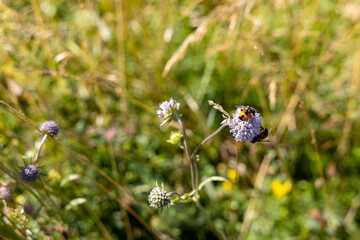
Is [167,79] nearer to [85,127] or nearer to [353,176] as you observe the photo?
[85,127]

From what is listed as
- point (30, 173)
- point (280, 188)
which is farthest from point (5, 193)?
point (280, 188)

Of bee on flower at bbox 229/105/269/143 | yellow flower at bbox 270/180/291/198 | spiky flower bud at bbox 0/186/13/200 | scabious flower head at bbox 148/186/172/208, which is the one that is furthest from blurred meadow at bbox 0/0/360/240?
bee on flower at bbox 229/105/269/143

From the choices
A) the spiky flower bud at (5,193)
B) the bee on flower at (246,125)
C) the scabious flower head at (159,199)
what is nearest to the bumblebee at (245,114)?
the bee on flower at (246,125)

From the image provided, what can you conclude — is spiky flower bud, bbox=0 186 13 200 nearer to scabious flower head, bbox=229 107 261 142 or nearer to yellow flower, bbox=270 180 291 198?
scabious flower head, bbox=229 107 261 142

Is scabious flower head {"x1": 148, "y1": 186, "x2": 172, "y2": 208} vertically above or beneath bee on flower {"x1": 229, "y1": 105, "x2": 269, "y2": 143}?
beneath

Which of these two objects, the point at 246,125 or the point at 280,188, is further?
the point at 280,188

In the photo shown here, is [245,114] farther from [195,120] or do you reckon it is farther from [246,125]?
[195,120]

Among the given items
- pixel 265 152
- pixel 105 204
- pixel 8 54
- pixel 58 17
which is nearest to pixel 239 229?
pixel 265 152
